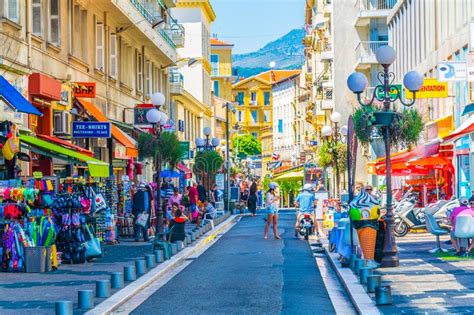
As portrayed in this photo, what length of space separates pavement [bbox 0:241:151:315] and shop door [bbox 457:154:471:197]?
18.2m

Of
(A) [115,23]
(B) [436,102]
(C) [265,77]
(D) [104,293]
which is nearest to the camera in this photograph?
(D) [104,293]

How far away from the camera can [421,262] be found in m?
22.5

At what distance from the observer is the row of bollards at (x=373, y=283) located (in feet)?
48.6

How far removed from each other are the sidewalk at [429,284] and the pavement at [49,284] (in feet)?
14.4

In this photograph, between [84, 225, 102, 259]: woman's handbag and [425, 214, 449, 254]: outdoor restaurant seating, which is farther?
[425, 214, 449, 254]: outdoor restaurant seating

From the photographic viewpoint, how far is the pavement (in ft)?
51.2

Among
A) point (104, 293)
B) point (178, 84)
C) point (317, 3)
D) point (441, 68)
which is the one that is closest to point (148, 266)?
point (104, 293)

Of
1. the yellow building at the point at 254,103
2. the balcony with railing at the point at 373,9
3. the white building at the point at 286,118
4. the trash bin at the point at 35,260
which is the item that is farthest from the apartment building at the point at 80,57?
the yellow building at the point at 254,103

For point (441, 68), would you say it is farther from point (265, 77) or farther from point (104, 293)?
point (265, 77)

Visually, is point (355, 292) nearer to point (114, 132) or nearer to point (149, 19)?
point (114, 132)

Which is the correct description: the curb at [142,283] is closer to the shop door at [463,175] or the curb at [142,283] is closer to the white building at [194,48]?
the shop door at [463,175]

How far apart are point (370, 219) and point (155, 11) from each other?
3627 cm

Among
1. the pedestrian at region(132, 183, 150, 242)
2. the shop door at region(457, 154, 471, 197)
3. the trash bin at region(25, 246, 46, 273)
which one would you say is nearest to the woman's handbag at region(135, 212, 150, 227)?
the pedestrian at region(132, 183, 150, 242)

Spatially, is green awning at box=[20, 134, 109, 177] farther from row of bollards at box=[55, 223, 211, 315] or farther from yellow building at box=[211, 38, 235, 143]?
yellow building at box=[211, 38, 235, 143]
